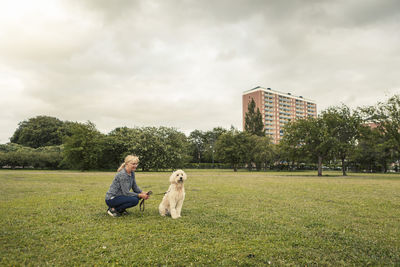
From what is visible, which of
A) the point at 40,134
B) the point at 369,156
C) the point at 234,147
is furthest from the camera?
the point at 40,134

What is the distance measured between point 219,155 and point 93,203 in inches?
2044

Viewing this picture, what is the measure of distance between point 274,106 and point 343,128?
10918 cm

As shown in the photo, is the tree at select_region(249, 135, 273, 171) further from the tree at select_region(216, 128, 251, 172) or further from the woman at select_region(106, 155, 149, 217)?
the woman at select_region(106, 155, 149, 217)

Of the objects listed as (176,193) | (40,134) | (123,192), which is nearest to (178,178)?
(176,193)

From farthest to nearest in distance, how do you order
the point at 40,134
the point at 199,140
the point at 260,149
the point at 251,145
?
the point at 199,140, the point at 40,134, the point at 251,145, the point at 260,149

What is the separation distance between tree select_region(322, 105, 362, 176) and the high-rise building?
96.7 metres

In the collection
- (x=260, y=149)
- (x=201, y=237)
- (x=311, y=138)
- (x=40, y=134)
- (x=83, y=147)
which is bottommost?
(x=201, y=237)

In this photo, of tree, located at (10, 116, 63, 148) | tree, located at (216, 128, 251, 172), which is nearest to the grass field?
tree, located at (216, 128, 251, 172)

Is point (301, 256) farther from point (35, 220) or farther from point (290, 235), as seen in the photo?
point (35, 220)

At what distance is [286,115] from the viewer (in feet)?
499

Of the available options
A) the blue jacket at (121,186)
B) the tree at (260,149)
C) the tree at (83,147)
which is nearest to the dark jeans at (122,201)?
the blue jacket at (121,186)

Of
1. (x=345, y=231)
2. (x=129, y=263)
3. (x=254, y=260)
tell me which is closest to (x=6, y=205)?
(x=129, y=263)

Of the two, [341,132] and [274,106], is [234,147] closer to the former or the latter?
[341,132]

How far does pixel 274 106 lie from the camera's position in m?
146
